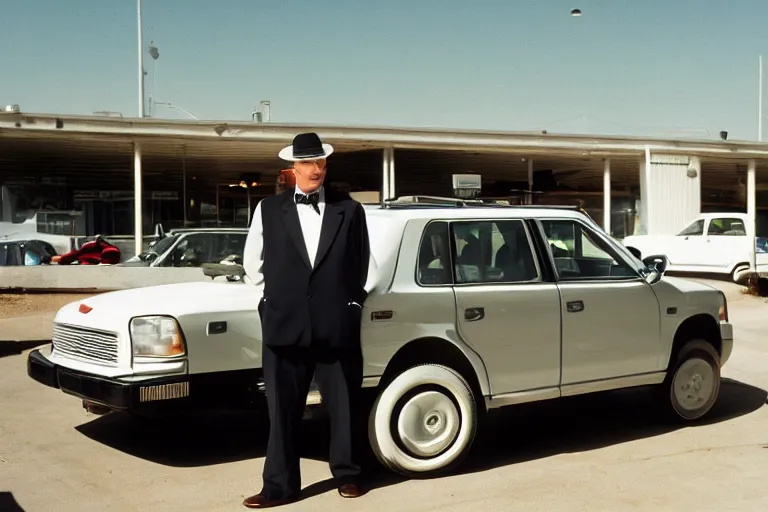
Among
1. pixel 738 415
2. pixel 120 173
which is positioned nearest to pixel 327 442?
pixel 738 415

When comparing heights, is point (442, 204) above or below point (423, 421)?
above

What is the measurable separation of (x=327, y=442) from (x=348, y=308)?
1.93 m

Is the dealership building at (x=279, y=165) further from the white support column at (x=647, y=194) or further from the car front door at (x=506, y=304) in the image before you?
the car front door at (x=506, y=304)

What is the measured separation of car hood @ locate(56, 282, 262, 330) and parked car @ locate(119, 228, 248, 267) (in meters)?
5.74

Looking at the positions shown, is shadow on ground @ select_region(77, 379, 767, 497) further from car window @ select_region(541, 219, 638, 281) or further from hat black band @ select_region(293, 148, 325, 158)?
hat black band @ select_region(293, 148, 325, 158)

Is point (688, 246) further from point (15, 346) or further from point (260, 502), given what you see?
point (260, 502)

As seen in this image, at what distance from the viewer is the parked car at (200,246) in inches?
462

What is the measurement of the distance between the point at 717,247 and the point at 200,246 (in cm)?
1220

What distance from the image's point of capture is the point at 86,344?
5.39m

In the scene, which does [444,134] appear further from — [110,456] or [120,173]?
[110,456]

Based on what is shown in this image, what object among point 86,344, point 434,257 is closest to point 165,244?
point 86,344

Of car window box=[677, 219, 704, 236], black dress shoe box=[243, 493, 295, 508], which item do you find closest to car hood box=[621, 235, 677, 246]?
car window box=[677, 219, 704, 236]

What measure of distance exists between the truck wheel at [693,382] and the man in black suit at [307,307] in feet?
9.39

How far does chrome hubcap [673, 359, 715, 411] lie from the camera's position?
6.38 meters
